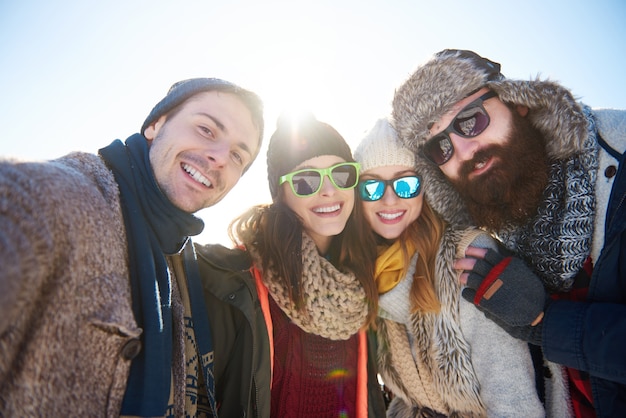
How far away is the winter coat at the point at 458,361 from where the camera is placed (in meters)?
1.88

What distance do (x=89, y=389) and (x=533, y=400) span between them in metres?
2.28

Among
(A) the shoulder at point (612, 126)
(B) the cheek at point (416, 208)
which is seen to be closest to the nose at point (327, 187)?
(B) the cheek at point (416, 208)

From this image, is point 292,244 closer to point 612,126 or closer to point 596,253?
point 596,253

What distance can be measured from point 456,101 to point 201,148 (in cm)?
185

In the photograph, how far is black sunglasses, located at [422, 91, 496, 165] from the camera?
2.30 metres

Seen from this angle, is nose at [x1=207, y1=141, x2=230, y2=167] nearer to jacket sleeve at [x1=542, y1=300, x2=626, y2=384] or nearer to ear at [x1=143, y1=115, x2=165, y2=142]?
ear at [x1=143, y1=115, x2=165, y2=142]

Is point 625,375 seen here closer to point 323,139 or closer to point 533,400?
point 533,400

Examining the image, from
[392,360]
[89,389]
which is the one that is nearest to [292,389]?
[392,360]

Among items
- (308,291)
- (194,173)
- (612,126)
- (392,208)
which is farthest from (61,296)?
(612,126)

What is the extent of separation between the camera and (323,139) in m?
2.86

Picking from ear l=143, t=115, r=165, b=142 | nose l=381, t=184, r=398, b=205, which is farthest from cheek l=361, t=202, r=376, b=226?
ear l=143, t=115, r=165, b=142

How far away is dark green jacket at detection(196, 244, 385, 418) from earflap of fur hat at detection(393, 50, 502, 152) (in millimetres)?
1715

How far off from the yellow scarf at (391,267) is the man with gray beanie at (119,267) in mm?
1348

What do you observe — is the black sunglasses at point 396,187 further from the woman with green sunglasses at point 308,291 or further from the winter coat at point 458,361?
the winter coat at point 458,361
